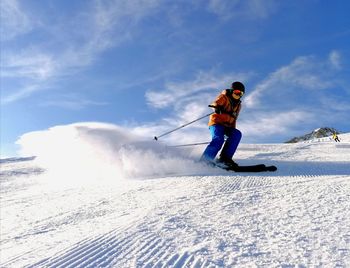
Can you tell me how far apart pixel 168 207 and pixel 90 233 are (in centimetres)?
94

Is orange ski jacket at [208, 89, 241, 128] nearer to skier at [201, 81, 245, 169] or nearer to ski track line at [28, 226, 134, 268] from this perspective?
skier at [201, 81, 245, 169]

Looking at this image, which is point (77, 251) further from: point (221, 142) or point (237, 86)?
point (237, 86)

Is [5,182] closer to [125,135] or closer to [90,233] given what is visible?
[125,135]

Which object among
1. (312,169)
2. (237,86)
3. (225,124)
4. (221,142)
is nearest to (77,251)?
(312,169)

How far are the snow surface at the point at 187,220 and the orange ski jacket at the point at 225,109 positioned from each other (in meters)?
1.02

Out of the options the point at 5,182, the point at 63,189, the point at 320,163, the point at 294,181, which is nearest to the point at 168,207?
the point at 294,181

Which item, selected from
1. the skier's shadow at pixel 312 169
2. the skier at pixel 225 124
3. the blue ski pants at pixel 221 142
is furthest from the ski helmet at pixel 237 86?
the skier's shadow at pixel 312 169

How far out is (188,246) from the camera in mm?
3121

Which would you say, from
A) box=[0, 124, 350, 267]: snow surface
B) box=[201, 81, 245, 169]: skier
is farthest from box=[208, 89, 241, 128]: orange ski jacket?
box=[0, 124, 350, 267]: snow surface

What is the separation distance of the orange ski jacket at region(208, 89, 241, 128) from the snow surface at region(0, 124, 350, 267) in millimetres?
1019

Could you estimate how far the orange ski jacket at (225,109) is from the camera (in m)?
8.34

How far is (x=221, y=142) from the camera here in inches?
326

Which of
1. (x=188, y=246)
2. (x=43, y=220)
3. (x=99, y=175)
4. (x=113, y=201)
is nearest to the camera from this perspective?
(x=188, y=246)

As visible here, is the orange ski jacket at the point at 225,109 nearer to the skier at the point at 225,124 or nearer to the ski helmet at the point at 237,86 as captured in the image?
the skier at the point at 225,124
